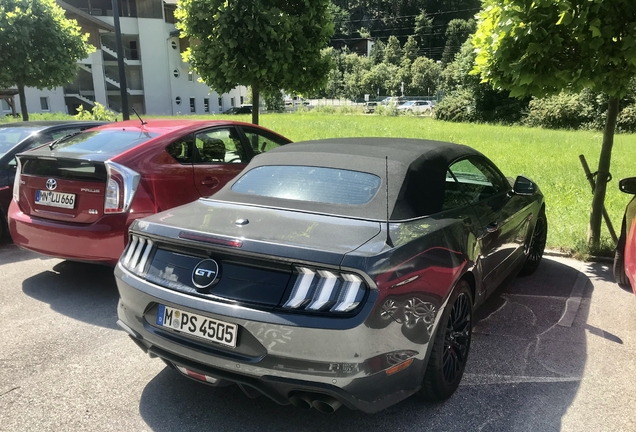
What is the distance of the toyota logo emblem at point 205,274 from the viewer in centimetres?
259

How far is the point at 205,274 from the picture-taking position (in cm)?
262

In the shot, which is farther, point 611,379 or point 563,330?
point 563,330

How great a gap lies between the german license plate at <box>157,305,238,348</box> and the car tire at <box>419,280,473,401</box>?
116 centimetres

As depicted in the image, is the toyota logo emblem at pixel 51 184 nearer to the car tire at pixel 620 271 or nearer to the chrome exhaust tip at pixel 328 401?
the chrome exhaust tip at pixel 328 401

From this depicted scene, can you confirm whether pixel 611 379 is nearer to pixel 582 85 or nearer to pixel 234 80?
pixel 582 85

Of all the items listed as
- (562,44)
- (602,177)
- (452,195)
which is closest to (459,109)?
(602,177)

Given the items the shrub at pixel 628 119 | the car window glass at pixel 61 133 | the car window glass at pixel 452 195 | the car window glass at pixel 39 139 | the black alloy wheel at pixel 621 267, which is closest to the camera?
the car window glass at pixel 452 195

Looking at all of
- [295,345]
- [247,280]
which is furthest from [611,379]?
[247,280]

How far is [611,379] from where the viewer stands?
3.36 m

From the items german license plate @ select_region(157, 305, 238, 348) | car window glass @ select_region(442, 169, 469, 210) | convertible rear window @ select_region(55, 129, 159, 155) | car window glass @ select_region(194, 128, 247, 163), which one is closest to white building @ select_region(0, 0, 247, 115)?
car window glass @ select_region(194, 128, 247, 163)

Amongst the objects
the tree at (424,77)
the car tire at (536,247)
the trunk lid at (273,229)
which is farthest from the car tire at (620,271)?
the tree at (424,77)

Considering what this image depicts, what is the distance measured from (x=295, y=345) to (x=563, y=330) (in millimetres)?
2792

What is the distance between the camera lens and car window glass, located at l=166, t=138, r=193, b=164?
4867 mm

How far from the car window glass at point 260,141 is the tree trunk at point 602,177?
393 centimetres
